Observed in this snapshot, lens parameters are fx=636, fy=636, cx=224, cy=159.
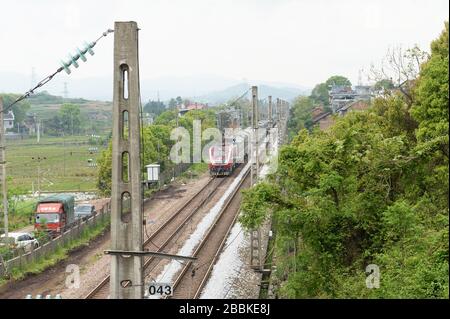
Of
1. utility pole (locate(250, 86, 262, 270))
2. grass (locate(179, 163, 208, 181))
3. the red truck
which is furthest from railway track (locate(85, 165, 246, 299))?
grass (locate(179, 163, 208, 181))

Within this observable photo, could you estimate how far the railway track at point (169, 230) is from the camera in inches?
716

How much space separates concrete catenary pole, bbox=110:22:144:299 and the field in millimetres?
36614

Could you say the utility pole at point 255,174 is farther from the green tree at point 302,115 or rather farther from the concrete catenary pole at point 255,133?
the green tree at point 302,115

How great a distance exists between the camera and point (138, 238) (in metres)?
9.41

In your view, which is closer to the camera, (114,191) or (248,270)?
(114,191)

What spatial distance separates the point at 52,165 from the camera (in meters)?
66.7

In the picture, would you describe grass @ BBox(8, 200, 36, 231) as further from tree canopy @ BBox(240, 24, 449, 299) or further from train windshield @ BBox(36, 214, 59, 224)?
tree canopy @ BBox(240, 24, 449, 299)

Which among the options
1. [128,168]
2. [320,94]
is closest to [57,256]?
[128,168]

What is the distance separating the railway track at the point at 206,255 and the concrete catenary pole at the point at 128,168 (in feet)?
23.6

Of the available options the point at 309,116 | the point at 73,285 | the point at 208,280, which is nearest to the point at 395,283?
the point at 208,280

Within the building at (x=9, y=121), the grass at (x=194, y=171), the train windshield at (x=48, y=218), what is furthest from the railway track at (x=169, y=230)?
the building at (x=9, y=121)
